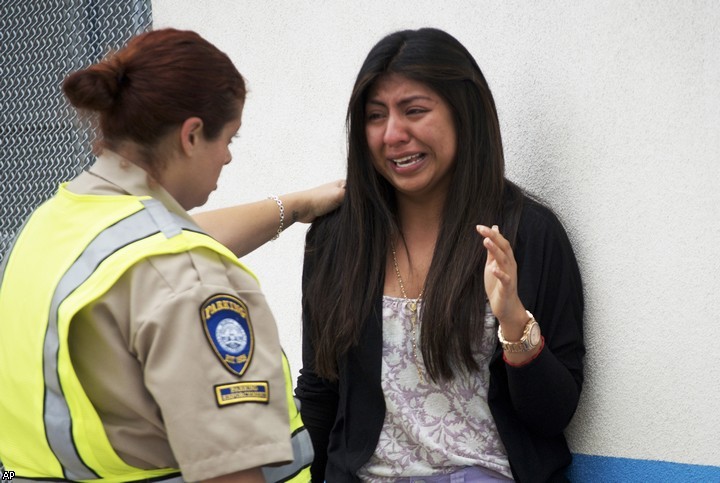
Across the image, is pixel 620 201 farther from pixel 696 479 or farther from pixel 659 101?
pixel 696 479

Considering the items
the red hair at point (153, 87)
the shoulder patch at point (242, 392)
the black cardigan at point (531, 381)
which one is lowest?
the black cardigan at point (531, 381)

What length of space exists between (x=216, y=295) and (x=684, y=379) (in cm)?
127

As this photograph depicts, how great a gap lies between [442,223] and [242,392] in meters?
1.15

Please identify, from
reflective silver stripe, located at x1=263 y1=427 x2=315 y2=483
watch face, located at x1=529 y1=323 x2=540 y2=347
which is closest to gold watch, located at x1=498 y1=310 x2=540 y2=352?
watch face, located at x1=529 y1=323 x2=540 y2=347

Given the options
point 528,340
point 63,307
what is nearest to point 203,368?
point 63,307

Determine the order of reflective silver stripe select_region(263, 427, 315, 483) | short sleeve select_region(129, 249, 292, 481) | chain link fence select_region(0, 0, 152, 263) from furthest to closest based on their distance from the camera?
chain link fence select_region(0, 0, 152, 263) → reflective silver stripe select_region(263, 427, 315, 483) → short sleeve select_region(129, 249, 292, 481)

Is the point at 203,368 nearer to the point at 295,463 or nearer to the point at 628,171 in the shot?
the point at 295,463

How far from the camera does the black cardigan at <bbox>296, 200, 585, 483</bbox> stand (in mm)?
2531

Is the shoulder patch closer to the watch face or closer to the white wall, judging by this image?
the watch face

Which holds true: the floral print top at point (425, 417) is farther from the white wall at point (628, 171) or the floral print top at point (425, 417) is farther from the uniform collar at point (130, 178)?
the uniform collar at point (130, 178)

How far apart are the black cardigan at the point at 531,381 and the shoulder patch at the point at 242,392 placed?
33.4 inches

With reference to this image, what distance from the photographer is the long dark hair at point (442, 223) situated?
104 inches

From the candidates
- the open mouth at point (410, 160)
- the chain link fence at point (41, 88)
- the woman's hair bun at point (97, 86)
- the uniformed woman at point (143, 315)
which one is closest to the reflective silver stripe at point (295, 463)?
the uniformed woman at point (143, 315)

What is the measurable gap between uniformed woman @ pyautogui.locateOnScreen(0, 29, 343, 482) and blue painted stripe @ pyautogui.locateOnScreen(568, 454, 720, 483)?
3.50ft
